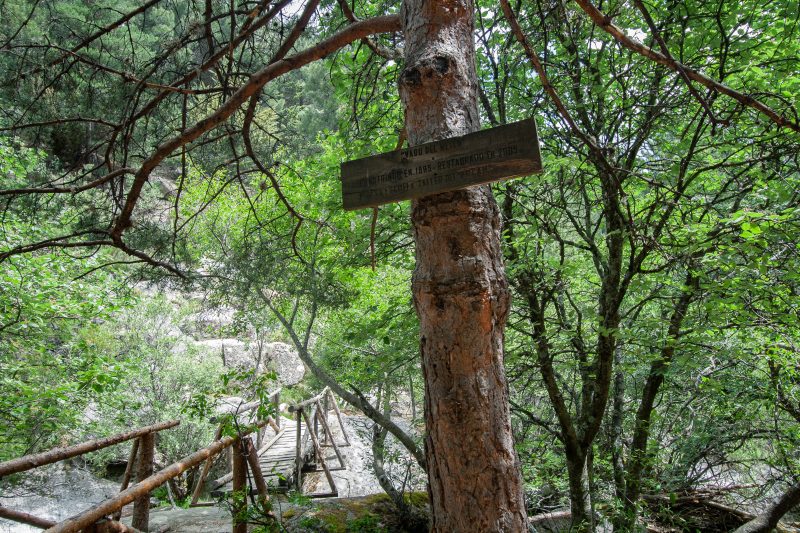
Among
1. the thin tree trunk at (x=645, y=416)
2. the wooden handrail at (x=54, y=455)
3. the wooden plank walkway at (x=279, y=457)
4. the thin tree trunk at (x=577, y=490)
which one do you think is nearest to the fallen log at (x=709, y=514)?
the thin tree trunk at (x=645, y=416)

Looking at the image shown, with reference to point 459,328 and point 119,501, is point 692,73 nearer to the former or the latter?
point 459,328

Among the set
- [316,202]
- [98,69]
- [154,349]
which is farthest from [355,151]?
[154,349]

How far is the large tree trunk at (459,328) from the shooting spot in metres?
1.51

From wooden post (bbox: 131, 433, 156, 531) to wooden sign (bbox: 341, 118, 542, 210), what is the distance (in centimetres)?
268

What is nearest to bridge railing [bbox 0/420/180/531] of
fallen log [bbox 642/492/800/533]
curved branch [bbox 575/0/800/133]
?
curved branch [bbox 575/0/800/133]

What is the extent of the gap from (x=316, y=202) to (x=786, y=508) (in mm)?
5086

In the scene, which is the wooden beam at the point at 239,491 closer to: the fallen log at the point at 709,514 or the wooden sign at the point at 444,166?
the wooden sign at the point at 444,166

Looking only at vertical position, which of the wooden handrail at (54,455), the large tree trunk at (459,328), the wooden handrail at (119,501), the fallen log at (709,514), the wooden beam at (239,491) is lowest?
the fallen log at (709,514)

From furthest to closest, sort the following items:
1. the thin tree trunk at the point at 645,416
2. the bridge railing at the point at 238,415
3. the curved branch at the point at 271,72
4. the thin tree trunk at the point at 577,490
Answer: the bridge railing at the point at 238,415
the thin tree trunk at the point at 577,490
the thin tree trunk at the point at 645,416
the curved branch at the point at 271,72

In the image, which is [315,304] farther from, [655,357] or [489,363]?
[489,363]

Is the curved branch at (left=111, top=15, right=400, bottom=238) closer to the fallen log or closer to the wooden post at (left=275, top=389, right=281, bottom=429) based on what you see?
the wooden post at (left=275, top=389, right=281, bottom=429)

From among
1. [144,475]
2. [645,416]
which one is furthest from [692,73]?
[144,475]

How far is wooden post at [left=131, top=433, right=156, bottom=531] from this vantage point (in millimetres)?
3387

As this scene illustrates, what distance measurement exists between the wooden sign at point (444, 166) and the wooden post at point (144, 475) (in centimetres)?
268
